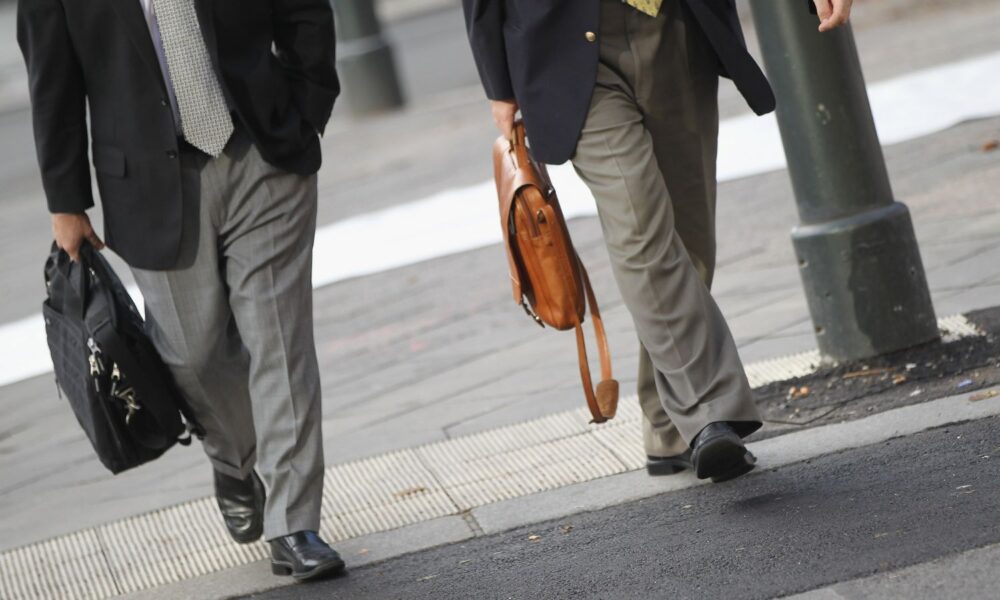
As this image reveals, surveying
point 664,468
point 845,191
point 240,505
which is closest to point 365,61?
point 845,191

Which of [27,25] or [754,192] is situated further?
[754,192]

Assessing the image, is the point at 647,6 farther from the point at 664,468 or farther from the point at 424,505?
the point at 424,505

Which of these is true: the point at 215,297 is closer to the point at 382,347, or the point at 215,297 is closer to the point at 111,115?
the point at 111,115

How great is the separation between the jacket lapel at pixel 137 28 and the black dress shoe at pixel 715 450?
5.20ft

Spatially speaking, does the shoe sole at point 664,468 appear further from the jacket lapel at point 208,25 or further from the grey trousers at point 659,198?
the jacket lapel at point 208,25

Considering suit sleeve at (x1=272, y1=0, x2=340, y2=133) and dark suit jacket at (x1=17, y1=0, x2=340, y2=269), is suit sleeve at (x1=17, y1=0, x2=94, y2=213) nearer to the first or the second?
dark suit jacket at (x1=17, y1=0, x2=340, y2=269)

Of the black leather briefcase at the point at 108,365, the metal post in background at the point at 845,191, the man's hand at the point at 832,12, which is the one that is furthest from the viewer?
the metal post in background at the point at 845,191

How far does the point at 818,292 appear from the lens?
4844 mm

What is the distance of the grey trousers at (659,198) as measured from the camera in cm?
380

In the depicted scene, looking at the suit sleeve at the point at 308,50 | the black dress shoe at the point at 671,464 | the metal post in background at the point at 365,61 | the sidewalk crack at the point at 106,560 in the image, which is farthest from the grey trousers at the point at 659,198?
the metal post in background at the point at 365,61

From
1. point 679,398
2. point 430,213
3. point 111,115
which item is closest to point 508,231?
point 679,398

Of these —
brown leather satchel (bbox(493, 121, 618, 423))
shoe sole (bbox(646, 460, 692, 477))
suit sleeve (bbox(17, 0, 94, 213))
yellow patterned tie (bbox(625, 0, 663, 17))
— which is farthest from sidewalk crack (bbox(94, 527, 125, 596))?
yellow patterned tie (bbox(625, 0, 663, 17))

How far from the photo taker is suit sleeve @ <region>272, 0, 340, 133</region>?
3984mm

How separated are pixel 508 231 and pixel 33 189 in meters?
12.6
